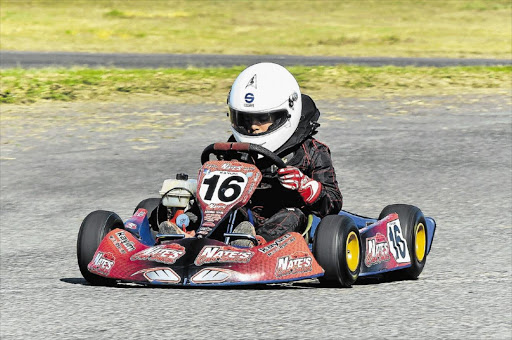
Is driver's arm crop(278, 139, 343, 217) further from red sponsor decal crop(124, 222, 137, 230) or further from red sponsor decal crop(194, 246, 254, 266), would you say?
red sponsor decal crop(124, 222, 137, 230)

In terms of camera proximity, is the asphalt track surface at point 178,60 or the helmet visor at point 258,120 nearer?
the helmet visor at point 258,120

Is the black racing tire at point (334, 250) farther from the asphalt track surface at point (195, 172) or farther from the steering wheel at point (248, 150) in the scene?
the steering wheel at point (248, 150)

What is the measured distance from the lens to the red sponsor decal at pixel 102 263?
210 inches

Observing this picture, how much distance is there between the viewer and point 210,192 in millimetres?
5715

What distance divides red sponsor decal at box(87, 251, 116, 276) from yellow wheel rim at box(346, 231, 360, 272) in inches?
47.9

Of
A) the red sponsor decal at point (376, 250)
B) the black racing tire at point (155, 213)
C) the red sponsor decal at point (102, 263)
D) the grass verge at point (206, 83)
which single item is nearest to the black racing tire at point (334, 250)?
the red sponsor decal at point (376, 250)

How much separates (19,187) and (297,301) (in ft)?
16.8

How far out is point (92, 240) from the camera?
556 centimetres

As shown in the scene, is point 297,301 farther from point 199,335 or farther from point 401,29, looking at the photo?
point 401,29

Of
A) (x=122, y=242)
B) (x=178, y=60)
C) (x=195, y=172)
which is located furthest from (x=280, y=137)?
(x=178, y=60)

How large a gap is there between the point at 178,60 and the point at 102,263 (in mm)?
19105

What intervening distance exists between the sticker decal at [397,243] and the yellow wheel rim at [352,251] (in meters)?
0.30

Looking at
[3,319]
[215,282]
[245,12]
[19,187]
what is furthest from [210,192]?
[245,12]

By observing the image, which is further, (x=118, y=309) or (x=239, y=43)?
(x=239, y=43)
